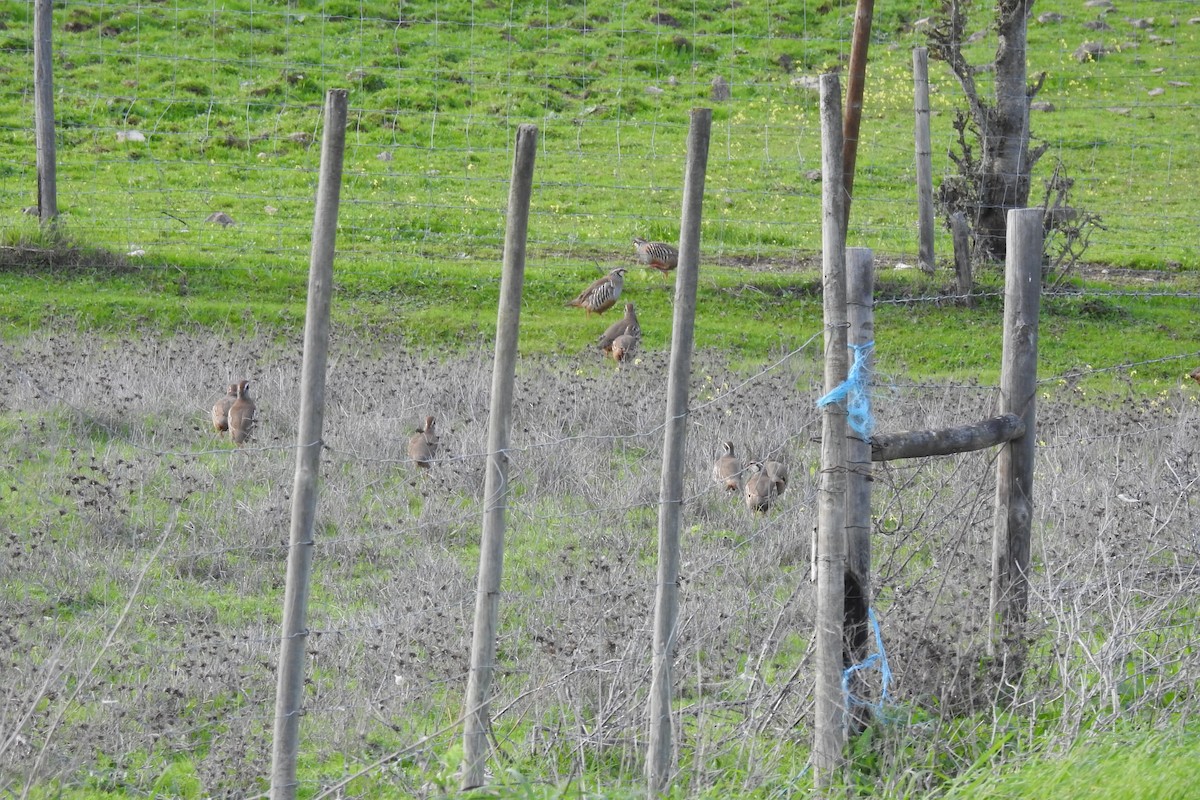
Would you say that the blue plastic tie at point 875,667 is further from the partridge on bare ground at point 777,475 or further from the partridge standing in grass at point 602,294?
the partridge standing in grass at point 602,294

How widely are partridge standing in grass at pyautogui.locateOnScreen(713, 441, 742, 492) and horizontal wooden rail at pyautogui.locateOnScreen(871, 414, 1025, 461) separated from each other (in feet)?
9.96

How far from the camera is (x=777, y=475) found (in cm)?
767

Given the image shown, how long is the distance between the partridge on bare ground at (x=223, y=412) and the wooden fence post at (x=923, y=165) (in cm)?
804

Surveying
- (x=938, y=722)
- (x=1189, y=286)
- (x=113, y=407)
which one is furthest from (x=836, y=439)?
(x=1189, y=286)

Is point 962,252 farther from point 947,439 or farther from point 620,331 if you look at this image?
point 947,439

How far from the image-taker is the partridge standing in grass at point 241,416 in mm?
8578

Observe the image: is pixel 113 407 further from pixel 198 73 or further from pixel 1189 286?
pixel 198 73

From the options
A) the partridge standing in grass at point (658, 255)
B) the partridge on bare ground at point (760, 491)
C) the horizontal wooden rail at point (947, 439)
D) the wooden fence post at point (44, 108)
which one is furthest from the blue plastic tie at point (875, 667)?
the wooden fence post at point (44, 108)

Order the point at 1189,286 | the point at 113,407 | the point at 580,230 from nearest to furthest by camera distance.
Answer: the point at 113,407, the point at 1189,286, the point at 580,230

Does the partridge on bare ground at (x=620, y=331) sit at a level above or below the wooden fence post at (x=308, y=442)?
below

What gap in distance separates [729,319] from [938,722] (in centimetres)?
906

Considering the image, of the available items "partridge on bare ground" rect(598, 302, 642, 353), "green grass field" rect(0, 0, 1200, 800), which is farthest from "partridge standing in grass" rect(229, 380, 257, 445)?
"partridge on bare ground" rect(598, 302, 642, 353)

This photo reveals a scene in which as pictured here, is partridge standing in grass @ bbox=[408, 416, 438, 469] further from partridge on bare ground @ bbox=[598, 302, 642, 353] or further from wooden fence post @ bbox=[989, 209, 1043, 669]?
wooden fence post @ bbox=[989, 209, 1043, 669]

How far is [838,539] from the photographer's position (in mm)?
4234
